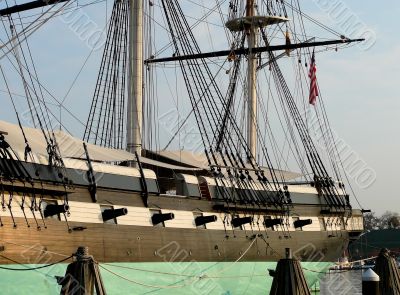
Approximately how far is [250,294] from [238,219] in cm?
324

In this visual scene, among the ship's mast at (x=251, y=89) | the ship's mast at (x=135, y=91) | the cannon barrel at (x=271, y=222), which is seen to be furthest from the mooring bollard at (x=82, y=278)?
the ship's mast at (x=251, y=89)

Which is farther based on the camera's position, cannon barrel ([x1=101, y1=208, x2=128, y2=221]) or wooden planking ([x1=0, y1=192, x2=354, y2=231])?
cannon barrel ([x1=101, y1=208, x2=128, y2=221])

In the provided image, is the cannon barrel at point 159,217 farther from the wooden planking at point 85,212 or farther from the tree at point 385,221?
the tree at point 385,221

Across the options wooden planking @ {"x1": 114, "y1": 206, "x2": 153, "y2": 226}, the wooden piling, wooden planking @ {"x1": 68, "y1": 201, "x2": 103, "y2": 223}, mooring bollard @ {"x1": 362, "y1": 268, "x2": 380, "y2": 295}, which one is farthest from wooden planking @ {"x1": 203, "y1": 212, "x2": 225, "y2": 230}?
mooring bollard @ {"x1": 362, "y1": 268, "x2": 380, "y2": 295}

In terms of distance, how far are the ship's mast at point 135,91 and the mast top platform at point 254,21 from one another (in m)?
15.9

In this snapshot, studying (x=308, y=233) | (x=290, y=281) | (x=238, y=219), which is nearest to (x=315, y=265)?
(x=308, y=233)

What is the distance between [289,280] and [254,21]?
29242mm

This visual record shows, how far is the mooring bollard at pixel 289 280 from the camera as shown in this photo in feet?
53.8

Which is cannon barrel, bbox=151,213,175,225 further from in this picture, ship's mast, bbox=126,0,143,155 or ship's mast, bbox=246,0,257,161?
ship's mast, bbox=246,0,257,161

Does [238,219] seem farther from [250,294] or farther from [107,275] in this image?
[107,275]

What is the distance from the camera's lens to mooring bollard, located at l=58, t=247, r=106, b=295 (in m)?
14.4

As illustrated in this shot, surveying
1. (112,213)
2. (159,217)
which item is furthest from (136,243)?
(112,213)

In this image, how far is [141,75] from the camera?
28.8m

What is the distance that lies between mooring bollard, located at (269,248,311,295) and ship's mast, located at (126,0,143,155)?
42.0 ft
